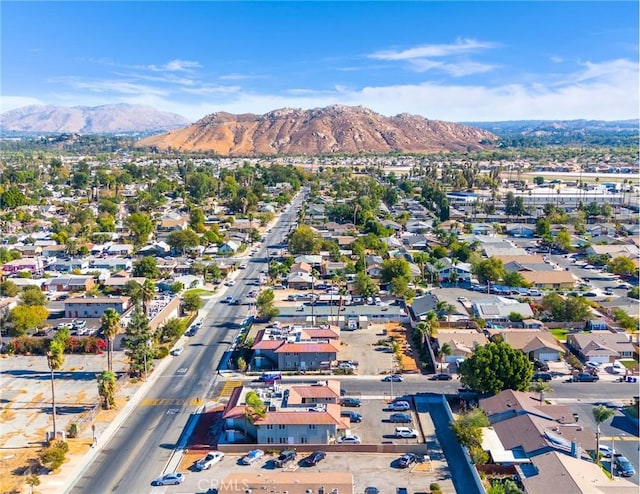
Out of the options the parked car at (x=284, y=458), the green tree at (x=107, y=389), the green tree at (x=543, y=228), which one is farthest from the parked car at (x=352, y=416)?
the green tree at (x=543, y=228)

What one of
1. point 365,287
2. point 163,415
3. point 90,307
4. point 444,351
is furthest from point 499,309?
point 90,307

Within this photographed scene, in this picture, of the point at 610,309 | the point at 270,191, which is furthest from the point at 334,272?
Result: the point at 270,191

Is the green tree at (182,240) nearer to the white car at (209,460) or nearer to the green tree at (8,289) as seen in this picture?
the green tree at (8,289)

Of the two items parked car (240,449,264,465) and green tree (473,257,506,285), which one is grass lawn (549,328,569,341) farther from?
parked car (240,449,264,465)

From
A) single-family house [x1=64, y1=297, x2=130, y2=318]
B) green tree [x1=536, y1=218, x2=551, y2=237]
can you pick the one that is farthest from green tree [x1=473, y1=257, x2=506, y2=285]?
single-family house [x1=64, y1=297, x2=130, y2=318]

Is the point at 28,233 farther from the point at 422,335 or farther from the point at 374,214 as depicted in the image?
the point at 422,335

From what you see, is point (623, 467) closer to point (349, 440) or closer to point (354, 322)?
point (349, 440)
